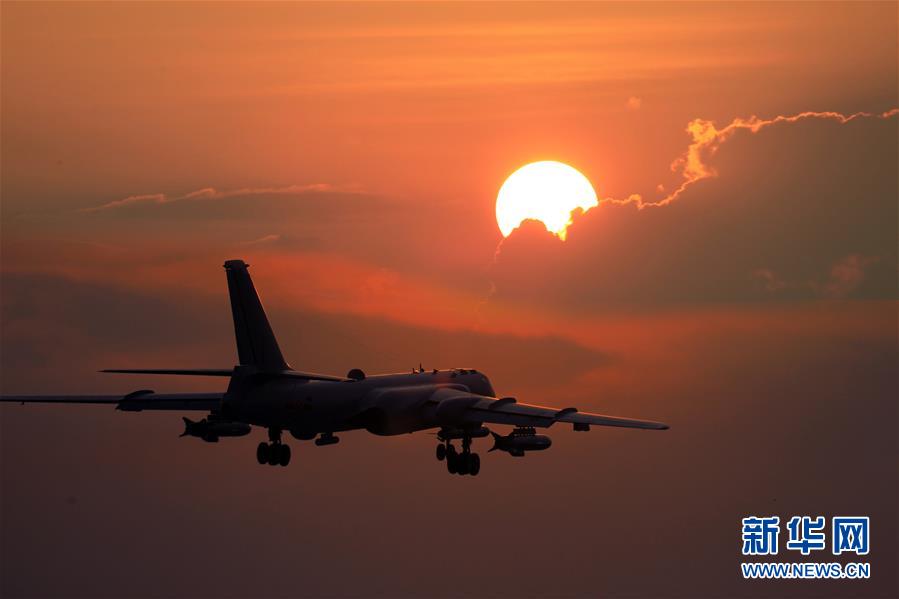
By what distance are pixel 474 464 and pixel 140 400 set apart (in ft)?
67.8

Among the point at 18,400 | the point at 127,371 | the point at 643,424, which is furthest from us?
the point at 18,400

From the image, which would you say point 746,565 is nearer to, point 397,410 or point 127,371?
point 397,410

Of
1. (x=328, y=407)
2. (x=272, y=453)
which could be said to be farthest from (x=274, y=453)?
(x=328, y=407)

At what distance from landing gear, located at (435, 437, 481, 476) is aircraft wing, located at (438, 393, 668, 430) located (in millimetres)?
2886

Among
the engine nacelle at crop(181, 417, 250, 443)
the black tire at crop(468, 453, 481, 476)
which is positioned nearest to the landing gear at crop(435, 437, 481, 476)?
the black tire at crop(468, 453, 481, 476)

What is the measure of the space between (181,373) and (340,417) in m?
9.18

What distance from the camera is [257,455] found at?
87.0 meters

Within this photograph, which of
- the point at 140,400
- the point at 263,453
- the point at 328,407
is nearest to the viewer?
the point at 328,407

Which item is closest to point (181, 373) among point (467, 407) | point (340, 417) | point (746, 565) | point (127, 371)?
point (127, 371)

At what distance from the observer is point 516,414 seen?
82.8 meters

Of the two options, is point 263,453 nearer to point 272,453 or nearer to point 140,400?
point 272,453

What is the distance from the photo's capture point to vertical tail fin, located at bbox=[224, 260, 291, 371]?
84.3 m

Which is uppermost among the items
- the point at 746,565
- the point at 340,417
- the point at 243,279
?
the point at 243,279

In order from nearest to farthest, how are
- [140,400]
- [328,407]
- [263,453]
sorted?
[328,407], [263,453], [140,400]
